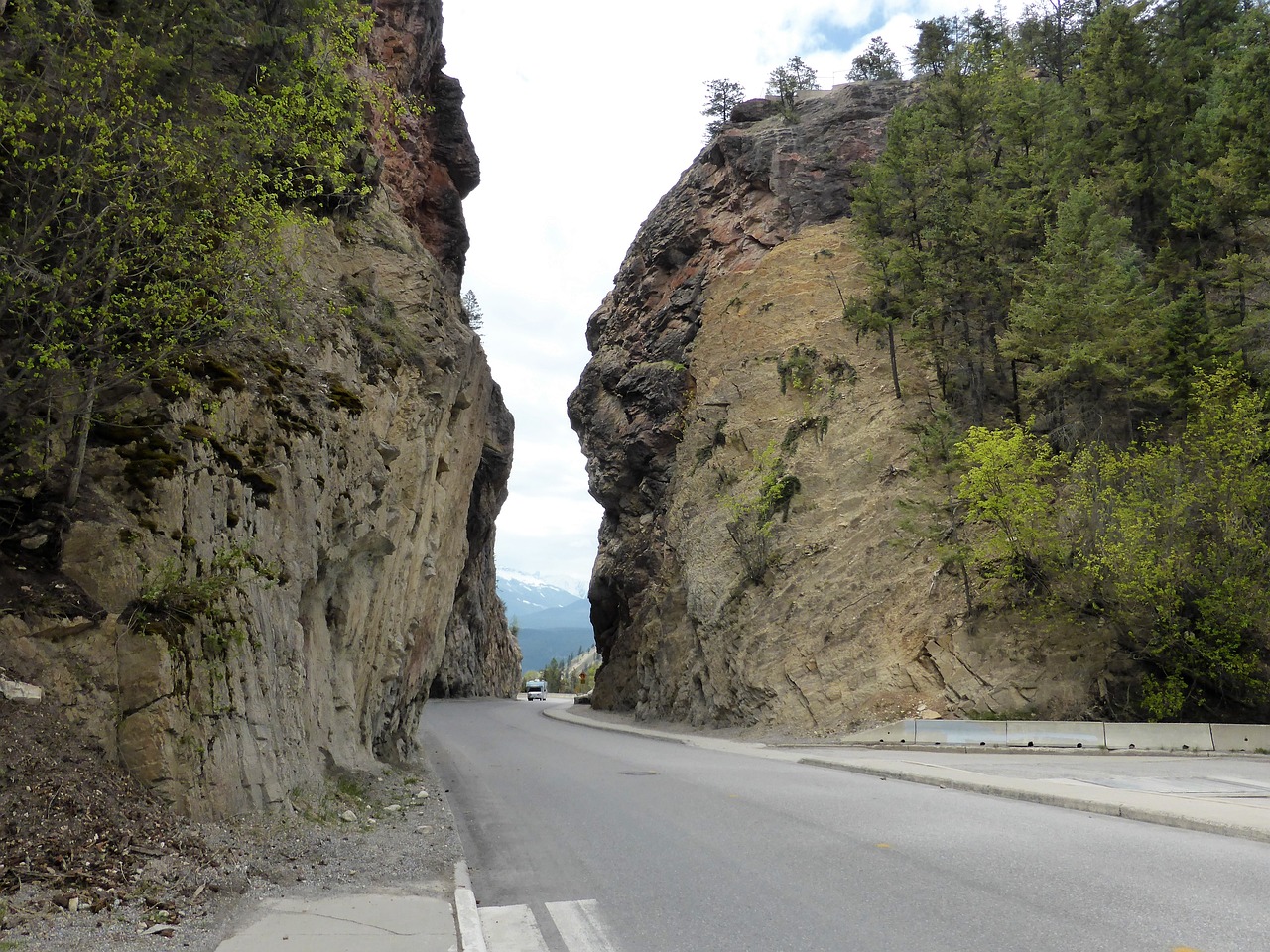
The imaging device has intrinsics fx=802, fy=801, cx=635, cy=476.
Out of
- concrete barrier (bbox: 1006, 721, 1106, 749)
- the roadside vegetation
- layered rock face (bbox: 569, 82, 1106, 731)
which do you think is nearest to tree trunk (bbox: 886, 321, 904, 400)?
the roadside vegetation

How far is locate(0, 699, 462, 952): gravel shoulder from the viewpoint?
16.9 ft

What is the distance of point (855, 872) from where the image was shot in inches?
279

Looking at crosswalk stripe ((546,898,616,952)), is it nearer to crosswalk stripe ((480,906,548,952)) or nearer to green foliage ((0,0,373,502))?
crosswalk stripe ((480,906,548,952))

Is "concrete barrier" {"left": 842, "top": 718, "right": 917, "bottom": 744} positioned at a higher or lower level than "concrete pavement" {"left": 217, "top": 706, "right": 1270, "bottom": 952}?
lower

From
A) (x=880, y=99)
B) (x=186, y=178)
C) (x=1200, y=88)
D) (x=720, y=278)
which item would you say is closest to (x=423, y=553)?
(x=186, y=178)

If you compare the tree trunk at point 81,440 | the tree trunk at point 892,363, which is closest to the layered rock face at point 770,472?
the tree trunk at point 892,363

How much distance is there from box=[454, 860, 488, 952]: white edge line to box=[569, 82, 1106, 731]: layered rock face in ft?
60.8

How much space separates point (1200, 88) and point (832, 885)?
3513 cm

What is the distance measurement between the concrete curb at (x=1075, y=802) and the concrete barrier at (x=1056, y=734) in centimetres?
695

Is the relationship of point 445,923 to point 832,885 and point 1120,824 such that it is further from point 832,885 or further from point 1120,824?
point 1120,824

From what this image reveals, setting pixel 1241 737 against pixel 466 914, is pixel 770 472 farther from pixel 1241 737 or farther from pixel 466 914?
pixel 466 914

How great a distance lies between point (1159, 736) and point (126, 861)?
20686 mm

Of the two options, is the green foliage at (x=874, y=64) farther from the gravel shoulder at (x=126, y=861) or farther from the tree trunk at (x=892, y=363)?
the gravel shoulder at (x=126, y=861)

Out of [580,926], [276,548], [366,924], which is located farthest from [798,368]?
[366,924]
